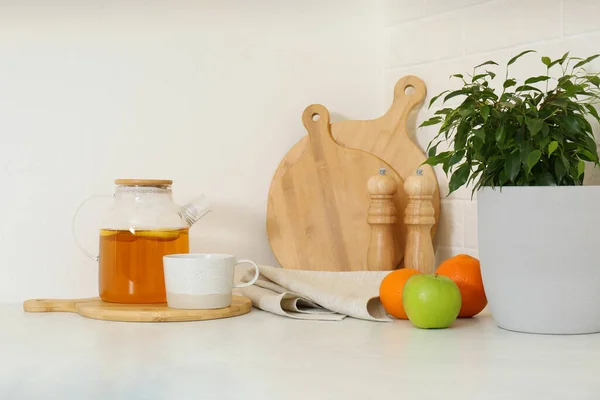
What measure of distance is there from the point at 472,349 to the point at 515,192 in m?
0.22

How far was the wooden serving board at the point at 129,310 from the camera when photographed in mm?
1158

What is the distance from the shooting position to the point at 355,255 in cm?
152

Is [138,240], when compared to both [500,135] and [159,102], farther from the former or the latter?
[500,135]

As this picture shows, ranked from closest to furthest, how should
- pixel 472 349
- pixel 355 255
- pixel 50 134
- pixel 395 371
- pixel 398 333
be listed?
pixel 395 371 < pixel 472 349 < pixel 398 333 < pixel 50 134 < pixel 355 255

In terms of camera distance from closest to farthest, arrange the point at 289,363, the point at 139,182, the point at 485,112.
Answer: the point at 289,363
the point at 485,112
the point at 139,182

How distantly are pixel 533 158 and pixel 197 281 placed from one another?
528mm

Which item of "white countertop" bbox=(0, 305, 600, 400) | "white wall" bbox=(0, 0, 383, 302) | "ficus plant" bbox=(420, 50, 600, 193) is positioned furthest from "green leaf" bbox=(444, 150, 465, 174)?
"white wall" bbox=(0, 0, 383, 302)

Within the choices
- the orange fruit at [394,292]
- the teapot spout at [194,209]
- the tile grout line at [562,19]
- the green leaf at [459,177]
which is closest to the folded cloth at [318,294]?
the orange fruit at [394,292]

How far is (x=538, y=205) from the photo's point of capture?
40.1 inches

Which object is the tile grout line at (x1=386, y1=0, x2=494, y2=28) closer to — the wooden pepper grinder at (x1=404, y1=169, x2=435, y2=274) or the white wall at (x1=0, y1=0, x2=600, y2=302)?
the white wall at (x1=0, y1=0, x2=600, y2=302)

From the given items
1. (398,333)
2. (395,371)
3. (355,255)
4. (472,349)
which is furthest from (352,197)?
(395,371)

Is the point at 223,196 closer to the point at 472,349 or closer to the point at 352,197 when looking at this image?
the point at 352,197

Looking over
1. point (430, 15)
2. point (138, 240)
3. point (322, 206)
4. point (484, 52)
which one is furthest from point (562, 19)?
point (138, 240)

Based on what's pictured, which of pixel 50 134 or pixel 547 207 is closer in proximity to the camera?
pixel 547 207
